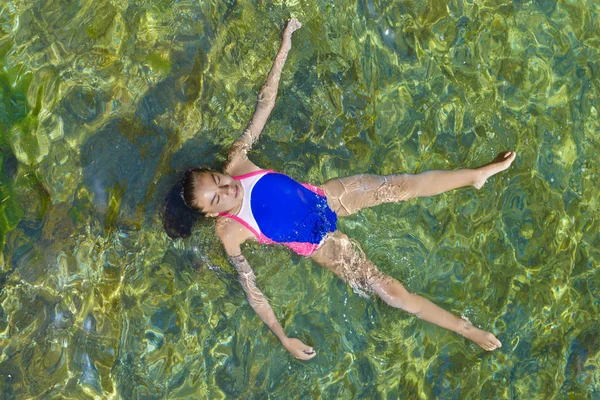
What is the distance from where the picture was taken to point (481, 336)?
16.3 feet

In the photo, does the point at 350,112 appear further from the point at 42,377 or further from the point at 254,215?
the point at 42,377

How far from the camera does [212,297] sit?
16.5 feet

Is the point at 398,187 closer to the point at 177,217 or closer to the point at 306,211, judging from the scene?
the point at 306,211

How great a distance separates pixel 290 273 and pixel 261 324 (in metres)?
0.52

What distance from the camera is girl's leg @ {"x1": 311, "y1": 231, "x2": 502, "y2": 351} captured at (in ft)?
15.9

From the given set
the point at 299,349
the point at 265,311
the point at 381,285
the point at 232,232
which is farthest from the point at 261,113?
the point at 299,349

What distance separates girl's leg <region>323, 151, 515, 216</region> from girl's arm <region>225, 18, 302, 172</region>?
0.75 meters

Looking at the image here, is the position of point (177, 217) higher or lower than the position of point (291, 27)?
lower

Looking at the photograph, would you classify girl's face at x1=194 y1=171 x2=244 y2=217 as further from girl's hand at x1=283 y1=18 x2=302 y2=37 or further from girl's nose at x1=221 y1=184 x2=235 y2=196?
girl's hand at x1=283 y1=18 x2=302 y2=37

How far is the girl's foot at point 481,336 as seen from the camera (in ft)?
16.3

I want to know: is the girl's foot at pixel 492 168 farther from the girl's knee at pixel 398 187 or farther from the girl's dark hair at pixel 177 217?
the girl's dark hair at pixel 177 217

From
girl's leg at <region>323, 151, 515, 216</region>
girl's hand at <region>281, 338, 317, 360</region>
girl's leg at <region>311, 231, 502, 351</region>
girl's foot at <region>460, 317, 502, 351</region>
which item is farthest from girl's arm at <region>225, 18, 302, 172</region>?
girl's foot at <region>460, 317, 502, 351</region>

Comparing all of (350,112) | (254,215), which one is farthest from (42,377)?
(350,112)

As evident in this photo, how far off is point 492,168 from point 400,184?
82 cm
